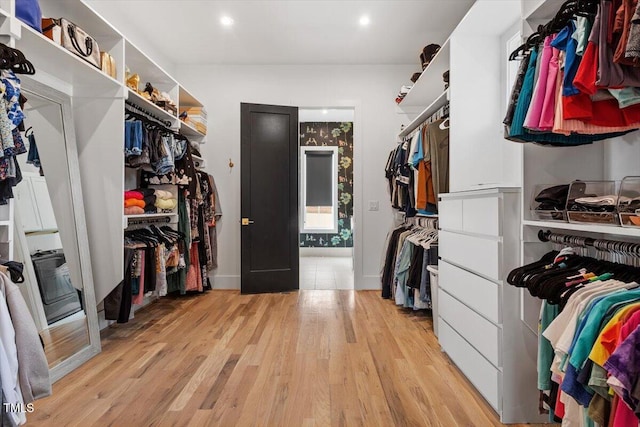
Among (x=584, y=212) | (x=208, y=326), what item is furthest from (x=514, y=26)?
(x=208, y=326)

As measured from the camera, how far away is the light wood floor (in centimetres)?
182

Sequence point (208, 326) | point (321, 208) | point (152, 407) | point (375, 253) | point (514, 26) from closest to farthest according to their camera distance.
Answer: point (152, 407)
point (514, 26)
point (208, 326)
point (375, 253)
point (321, 208)

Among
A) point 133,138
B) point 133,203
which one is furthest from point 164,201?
point 133,138

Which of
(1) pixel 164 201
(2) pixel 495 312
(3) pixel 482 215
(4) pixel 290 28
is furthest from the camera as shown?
(4) pixel 290 28

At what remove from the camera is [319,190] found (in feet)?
26.2

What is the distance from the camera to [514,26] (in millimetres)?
2492

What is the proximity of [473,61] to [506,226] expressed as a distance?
4.76 feet

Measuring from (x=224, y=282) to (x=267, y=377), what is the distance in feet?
8.82

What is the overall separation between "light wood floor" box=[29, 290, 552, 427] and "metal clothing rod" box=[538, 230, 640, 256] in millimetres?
893

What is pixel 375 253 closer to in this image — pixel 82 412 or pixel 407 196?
pixel 407 196

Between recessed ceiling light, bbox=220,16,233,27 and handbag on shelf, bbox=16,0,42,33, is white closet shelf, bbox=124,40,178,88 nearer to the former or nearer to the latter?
recessed ceiling light, bbox=220,16,233,27

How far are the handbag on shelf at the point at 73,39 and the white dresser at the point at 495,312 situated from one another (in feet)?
8.21

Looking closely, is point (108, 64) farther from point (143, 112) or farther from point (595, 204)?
point (595, 204)

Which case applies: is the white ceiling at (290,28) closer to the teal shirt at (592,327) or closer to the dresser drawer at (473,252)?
the dresser drawer at (473,252)
